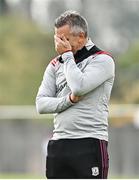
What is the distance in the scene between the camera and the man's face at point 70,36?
6629mm

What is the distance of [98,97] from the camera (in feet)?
21.9

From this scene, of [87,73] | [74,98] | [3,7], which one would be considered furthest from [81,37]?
[3,7]

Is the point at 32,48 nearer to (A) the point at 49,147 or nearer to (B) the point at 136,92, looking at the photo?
(B) the point at 136,92

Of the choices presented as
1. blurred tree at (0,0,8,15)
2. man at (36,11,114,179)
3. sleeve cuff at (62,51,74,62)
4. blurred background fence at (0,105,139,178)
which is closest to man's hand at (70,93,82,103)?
man at (36,11,114,179)

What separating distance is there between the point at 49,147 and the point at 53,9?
98.7 feet

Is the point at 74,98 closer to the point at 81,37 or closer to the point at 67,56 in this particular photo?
the point at 67,56

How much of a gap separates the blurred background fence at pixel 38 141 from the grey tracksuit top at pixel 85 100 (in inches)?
562

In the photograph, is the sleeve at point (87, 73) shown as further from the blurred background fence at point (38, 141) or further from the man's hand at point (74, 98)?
the blurred background fence at point (38, 141)

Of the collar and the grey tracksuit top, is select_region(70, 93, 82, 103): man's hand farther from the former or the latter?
the collar

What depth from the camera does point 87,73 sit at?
21.7ft

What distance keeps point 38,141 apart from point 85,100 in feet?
→ 50.2

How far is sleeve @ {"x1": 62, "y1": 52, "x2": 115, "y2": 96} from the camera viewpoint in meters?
6.55

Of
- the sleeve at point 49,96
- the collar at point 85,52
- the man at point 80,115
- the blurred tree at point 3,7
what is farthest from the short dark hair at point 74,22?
the blurred tree at point 3,7

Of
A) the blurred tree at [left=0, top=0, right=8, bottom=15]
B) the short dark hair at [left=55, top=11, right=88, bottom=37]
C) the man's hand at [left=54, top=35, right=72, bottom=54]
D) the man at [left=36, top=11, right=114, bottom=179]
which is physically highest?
the blurred tree at [left=0, top=0, right=8, bottom=15]
